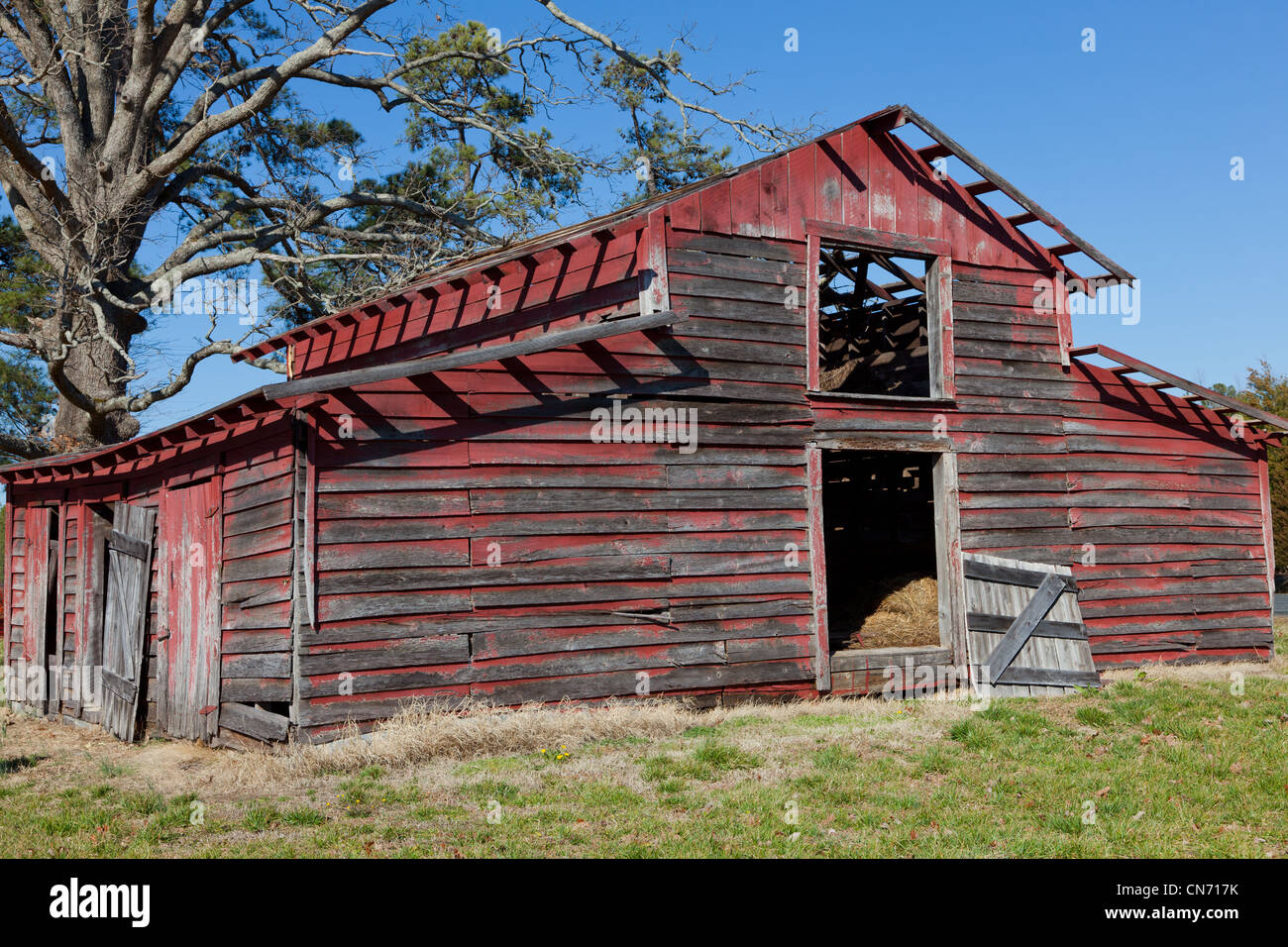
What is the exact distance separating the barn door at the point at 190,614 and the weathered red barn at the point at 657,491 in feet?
0.17

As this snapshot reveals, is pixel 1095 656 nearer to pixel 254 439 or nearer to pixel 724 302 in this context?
pixel 724 302

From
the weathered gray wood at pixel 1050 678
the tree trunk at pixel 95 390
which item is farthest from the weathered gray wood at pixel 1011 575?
the tree trunk at pixel 95 390

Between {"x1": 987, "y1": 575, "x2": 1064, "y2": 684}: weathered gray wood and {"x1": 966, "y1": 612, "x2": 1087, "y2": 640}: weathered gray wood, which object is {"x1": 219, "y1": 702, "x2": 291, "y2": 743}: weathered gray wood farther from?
{"x1": 987, "y1": 575, "x2": 1064, "y2": 684}: weathered gray wood

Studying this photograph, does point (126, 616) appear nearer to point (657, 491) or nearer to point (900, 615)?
point (657, 491)

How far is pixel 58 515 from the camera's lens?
14406 mm

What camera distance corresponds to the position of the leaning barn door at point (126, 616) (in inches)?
469

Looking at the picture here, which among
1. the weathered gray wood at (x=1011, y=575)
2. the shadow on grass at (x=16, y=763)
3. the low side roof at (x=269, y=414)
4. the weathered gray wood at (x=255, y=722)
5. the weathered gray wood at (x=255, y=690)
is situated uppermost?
the low side roof at (x=269, y=414)

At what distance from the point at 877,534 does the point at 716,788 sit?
9.44m

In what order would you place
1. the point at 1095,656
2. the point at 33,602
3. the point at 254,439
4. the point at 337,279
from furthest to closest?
the point at 337,279 → the point at 33,602 → the point at 1095,656 → the point at 254,439

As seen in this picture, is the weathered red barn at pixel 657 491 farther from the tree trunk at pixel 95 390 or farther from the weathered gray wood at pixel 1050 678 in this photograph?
the tree trunk at pixel 95 390

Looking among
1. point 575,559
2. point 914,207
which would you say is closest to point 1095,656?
point 914,207

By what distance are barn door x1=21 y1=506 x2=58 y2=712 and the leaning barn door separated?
201cm

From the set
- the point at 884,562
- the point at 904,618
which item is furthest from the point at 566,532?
the point at 884,562
